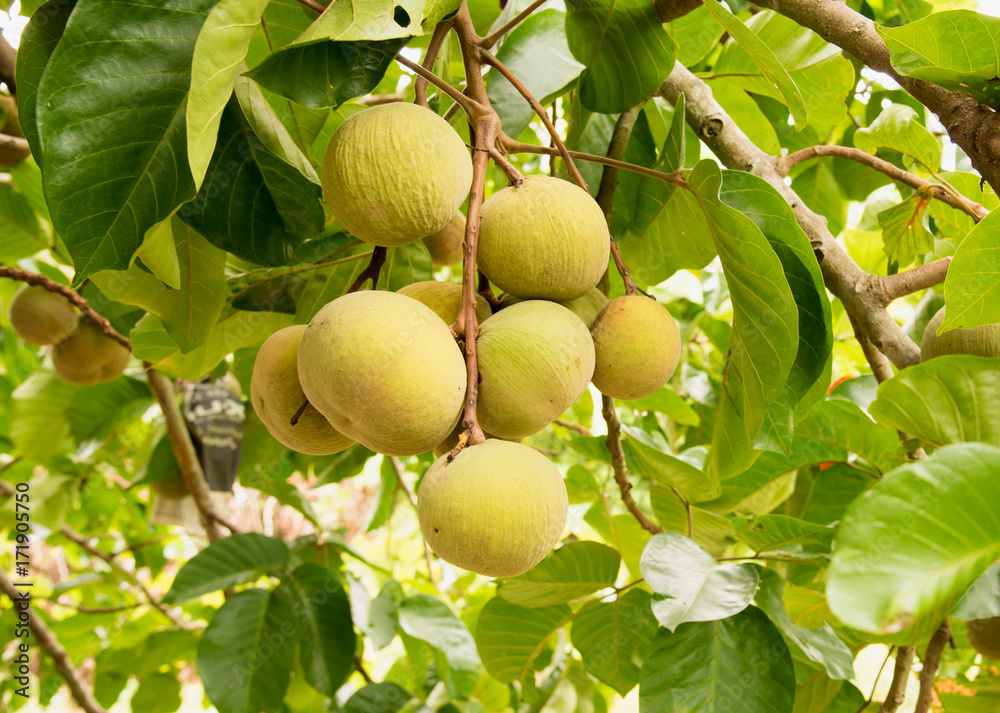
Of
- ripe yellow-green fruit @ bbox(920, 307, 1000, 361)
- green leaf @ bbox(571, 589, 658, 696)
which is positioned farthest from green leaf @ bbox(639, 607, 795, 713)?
ripe yellow-green fruit @ bbox(920, 307, 1000, 361)

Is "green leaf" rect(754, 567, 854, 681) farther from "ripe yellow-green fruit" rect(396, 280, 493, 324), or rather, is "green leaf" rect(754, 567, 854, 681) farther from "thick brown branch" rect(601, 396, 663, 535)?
"ripe yellow-green fruit" rect(396, 280, 493, 324)

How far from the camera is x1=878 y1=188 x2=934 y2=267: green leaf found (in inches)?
44.6

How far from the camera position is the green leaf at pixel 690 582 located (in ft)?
2.73

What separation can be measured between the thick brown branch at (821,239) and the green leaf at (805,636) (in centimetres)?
34

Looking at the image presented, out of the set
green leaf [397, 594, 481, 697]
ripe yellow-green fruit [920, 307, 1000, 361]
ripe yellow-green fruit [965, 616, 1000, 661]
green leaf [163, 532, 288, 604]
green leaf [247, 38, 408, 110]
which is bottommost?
green leaf [397, 594, 481, 697]

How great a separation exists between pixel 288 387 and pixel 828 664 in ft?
2.47

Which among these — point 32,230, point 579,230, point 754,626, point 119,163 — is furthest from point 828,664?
point 32,230

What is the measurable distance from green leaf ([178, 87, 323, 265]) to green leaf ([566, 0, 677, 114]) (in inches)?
15.8

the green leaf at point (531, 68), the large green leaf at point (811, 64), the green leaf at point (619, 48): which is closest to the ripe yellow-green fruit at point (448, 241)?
the green leaf at point (531, 68)

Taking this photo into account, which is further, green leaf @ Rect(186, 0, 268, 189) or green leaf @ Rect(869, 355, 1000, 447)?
green leaf @ Rect(869, 355, 1000, 447)

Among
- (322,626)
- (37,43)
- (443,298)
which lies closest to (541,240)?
(443,298)

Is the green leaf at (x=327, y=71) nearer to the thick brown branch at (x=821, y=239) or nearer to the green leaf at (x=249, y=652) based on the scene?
the thick brown branch at (x=821, y=239)

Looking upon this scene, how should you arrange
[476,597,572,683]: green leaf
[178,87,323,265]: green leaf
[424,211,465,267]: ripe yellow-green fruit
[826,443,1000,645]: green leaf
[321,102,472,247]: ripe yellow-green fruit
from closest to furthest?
[826,443,1000,645]: green leaf, [321,102,472,247]: ripe yellow-green fruit, [178,87,323,265]: green leaf, [476,597,572,683]: green leaf, [424,211,465,267]: ripe yellow-green fruit

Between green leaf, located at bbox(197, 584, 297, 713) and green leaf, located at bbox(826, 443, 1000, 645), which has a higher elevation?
green leaf, located at bbox(826, 443, 1000, 645)
